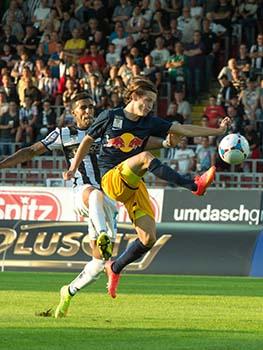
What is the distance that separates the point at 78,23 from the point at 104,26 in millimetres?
740

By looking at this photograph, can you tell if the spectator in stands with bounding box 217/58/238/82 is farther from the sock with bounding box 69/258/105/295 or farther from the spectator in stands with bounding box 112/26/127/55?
the sock with bounding box 69/258/105/295

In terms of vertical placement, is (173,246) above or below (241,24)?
below

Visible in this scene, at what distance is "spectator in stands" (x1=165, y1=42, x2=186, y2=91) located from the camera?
29531mm

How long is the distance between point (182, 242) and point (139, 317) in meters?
8.32

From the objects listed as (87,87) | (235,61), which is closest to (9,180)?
(87,87)

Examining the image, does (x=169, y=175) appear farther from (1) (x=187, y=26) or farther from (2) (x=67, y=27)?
(2) (x=67, y=27)

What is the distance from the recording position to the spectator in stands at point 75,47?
3192cm

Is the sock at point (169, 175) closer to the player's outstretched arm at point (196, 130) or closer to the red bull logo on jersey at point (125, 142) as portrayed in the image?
the player's outstretched arm at point (196, 130)

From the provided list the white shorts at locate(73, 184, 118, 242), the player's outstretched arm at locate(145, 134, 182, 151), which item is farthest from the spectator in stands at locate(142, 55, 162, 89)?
the player's outstretched arm at locate(145, 134, 182, 151)

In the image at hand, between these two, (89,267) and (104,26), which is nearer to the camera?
(89,267)

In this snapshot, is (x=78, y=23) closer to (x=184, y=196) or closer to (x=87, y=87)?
(x=87, y=87)

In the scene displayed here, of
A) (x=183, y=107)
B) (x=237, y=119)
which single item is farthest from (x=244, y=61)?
(x=237, y=119)

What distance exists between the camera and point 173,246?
20.8 metres

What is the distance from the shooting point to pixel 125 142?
13477 mm
